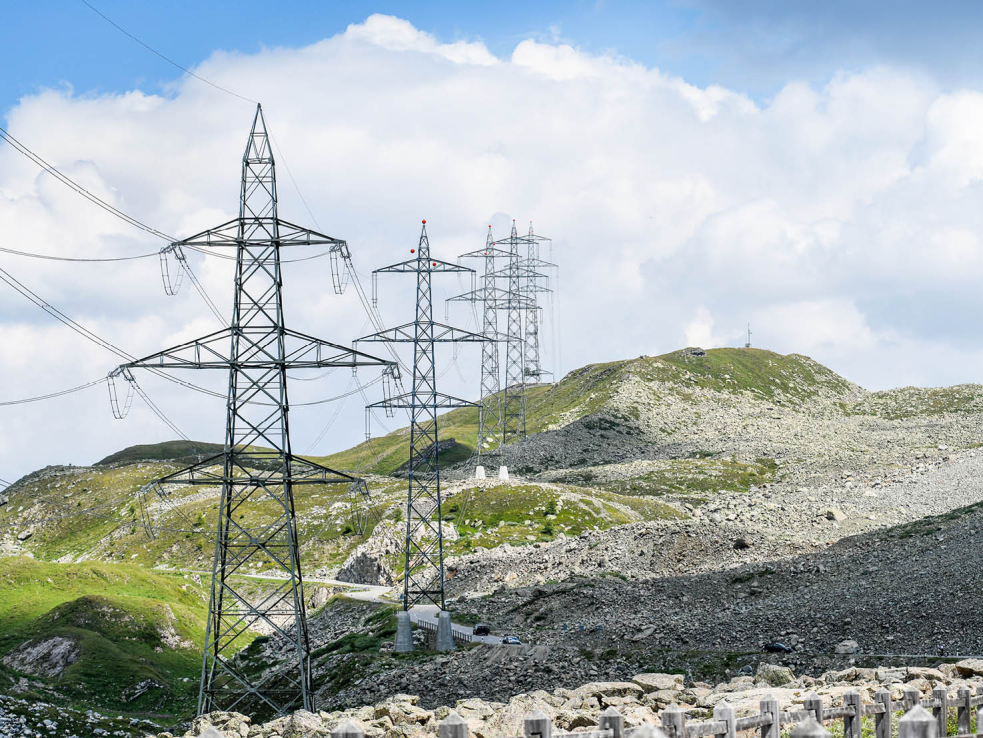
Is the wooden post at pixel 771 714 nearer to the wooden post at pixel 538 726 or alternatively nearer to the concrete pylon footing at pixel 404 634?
the wooden post at pixel 538 726

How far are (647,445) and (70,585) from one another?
111546 millimetres

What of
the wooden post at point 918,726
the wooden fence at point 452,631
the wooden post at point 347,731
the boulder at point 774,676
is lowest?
the wooden fence at point 452,631

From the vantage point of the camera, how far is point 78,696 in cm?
5069

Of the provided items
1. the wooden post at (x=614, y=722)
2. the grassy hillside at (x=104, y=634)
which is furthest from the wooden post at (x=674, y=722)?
the grassy hillside at (x=104, y=634)

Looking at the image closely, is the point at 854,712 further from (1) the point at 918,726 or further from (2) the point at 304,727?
(2) the point at 304,727

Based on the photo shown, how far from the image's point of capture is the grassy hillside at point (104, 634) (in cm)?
5275

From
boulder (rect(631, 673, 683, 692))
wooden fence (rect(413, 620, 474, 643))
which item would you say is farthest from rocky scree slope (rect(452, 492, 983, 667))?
boulder (rect(631, 673, 683, 692))

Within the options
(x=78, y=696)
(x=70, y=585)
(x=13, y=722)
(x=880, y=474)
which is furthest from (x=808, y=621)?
(x=880, y=474)

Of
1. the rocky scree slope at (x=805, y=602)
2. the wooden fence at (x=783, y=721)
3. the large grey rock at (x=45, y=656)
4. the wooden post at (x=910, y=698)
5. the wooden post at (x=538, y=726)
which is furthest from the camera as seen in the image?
the large grey rock at (x=45, y=656)

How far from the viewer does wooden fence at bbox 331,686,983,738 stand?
10312 mm

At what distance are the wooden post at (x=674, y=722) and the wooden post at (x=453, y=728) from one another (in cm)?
345

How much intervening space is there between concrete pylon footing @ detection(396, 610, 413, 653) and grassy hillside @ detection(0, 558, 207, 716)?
1089 cm

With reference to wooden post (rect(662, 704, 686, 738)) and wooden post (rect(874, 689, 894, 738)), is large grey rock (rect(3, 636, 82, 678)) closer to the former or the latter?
wooden post (rect(874, 689, 894, 738))

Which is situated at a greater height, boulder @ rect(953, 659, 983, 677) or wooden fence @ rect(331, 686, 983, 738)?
wooden fence @ rect(331, 686, 983, 738)
